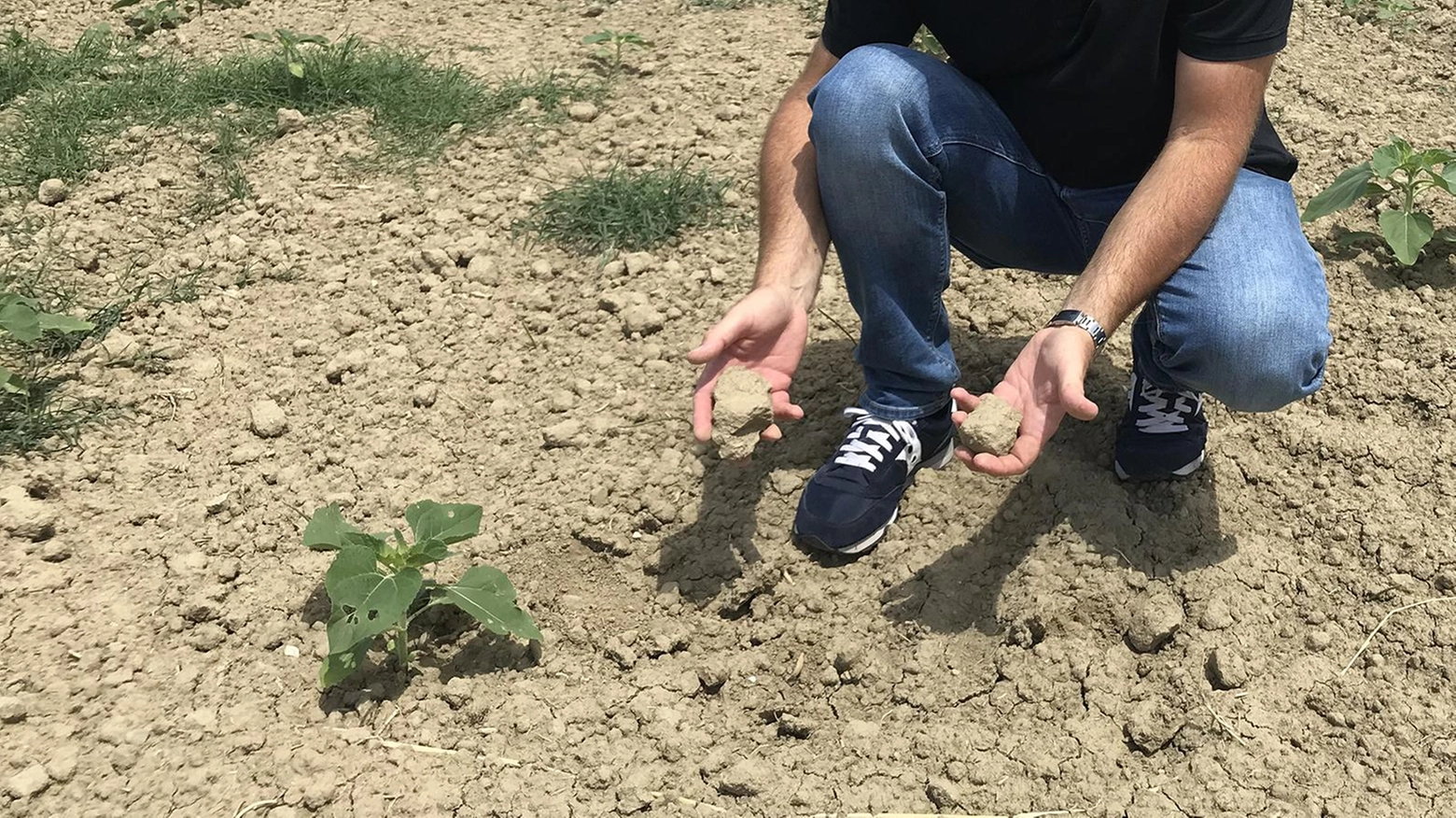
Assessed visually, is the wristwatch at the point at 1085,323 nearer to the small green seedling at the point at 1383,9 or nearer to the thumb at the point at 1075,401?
the thumb at the point at 1075,401

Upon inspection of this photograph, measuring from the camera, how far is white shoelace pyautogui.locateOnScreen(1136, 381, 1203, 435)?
258cm

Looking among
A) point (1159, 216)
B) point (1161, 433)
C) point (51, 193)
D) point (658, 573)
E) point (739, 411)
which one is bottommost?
point (658, 573)

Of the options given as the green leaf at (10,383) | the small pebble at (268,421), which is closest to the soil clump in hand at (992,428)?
the small pebble at (268,421)

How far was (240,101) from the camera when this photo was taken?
4074 mm

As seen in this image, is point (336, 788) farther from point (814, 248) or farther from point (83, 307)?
point (83, 307)

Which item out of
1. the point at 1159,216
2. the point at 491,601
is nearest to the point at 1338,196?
the point at 1159,216

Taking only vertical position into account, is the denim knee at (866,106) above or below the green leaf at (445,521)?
above

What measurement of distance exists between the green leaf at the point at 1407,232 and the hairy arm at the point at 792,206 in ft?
5.05

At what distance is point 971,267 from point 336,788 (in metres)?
2.10

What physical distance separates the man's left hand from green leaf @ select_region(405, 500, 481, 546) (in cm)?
95

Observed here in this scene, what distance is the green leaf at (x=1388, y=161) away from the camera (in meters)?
3.18

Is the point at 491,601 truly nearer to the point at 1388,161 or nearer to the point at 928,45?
the point at 1388,161

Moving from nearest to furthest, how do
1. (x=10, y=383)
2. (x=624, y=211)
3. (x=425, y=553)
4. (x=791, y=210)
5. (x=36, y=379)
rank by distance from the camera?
(x=425, y=553)
(x=791, y=210)
(x=10, y=383)
(x=36, y=379)
(x=624, y=211)

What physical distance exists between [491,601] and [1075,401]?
1126mm
